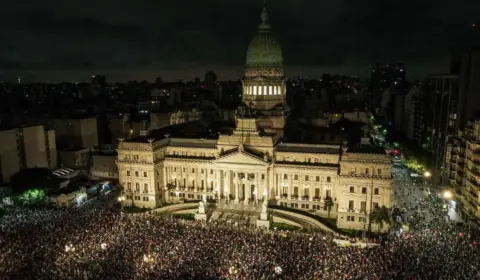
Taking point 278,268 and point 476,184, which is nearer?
point 278,268

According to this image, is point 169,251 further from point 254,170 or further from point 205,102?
point 205,102

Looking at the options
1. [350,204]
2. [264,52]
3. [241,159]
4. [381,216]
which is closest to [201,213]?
[241,159]

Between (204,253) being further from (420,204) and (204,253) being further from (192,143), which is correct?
(420,204)

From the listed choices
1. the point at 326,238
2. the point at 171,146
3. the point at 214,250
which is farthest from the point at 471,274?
the point at 171,146

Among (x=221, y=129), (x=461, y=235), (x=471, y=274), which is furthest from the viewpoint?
(x=221, y=129)

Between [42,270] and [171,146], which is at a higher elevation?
[171,146]

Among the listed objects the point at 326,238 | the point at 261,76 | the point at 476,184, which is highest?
the point at 261,76

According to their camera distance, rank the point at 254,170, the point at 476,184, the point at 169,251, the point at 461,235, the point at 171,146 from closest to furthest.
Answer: the point at 169,251 < the point at 461,235 < the point at 476,184 < the point at 254,170 < the point at 171,146
